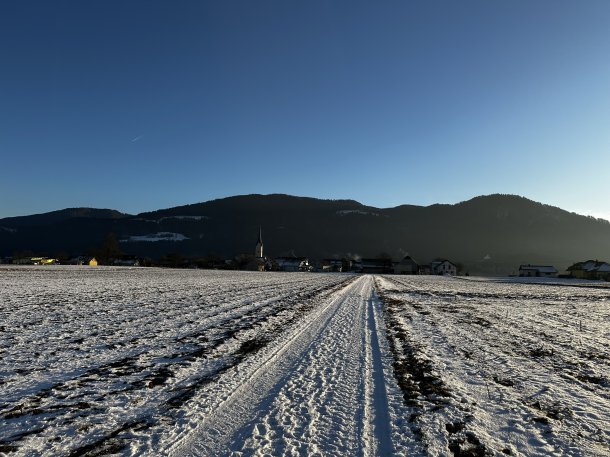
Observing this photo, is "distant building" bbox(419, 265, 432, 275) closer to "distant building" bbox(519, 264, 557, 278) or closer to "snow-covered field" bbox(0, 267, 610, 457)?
"distant building" bbox(519, 264, 557, 278)

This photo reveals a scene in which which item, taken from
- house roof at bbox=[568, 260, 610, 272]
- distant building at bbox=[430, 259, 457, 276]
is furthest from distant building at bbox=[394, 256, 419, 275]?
house roof at bbox=[568, 260, 610, 272]

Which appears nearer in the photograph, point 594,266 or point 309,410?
point 309,410

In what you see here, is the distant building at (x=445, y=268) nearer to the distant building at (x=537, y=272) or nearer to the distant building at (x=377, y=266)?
the distant building at (x=377, y=266)

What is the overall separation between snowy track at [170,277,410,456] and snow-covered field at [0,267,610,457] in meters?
0.03

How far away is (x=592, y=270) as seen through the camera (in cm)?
11319

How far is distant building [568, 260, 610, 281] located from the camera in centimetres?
10941

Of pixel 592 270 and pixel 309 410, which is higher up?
pixel 592 270

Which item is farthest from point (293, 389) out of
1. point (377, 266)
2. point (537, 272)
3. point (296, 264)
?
point (537, 272)

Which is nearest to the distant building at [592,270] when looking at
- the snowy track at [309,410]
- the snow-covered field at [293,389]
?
the snow-covered field at [293,389]

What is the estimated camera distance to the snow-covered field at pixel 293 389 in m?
4.84

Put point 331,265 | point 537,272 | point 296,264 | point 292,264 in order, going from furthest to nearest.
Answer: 1. point 331,265
2. point 296,264
3. point 292,264
4. point 537,272

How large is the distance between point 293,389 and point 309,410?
916 mm

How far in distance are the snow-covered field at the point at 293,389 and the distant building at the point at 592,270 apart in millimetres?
117371

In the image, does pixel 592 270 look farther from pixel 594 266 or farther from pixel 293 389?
pixel 293 389
